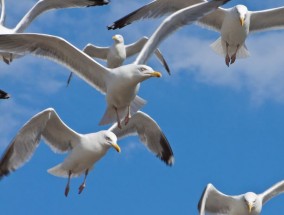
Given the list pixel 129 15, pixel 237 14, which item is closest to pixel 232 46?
pixel 237 14

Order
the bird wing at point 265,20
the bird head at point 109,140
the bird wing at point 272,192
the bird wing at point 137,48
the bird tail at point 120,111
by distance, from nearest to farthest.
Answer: the bird tail at point 120,111 < the bird head at point 109,140 < the bird wing at point 272,192 < the bird wing at point 265,20 < the bird wing at point 137,48

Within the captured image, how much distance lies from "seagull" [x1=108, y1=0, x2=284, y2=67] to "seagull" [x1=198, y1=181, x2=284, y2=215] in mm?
2358

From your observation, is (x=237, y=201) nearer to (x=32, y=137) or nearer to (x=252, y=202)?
(x=252, y=202)

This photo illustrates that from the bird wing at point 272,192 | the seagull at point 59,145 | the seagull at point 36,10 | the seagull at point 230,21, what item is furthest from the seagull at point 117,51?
the bird wing at point 272,192

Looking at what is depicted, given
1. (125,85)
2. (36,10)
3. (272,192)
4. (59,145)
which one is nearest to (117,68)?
(125,85)

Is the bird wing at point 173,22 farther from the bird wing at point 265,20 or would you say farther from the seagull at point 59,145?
the bird wing at point 265,20

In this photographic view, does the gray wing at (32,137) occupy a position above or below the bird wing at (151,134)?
above

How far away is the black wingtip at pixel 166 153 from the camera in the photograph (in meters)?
16.4

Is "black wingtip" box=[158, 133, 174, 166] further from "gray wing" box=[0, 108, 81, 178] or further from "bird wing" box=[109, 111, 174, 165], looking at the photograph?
"gray wing" box=[0, 108, 81, 178]

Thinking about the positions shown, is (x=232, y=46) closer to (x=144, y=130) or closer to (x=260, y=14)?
(x=260, y=14)

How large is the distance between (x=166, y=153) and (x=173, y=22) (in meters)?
2.87

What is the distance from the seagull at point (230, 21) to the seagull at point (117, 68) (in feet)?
4.09

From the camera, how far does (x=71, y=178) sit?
15312 millimetres

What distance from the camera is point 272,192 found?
52.2 feet
